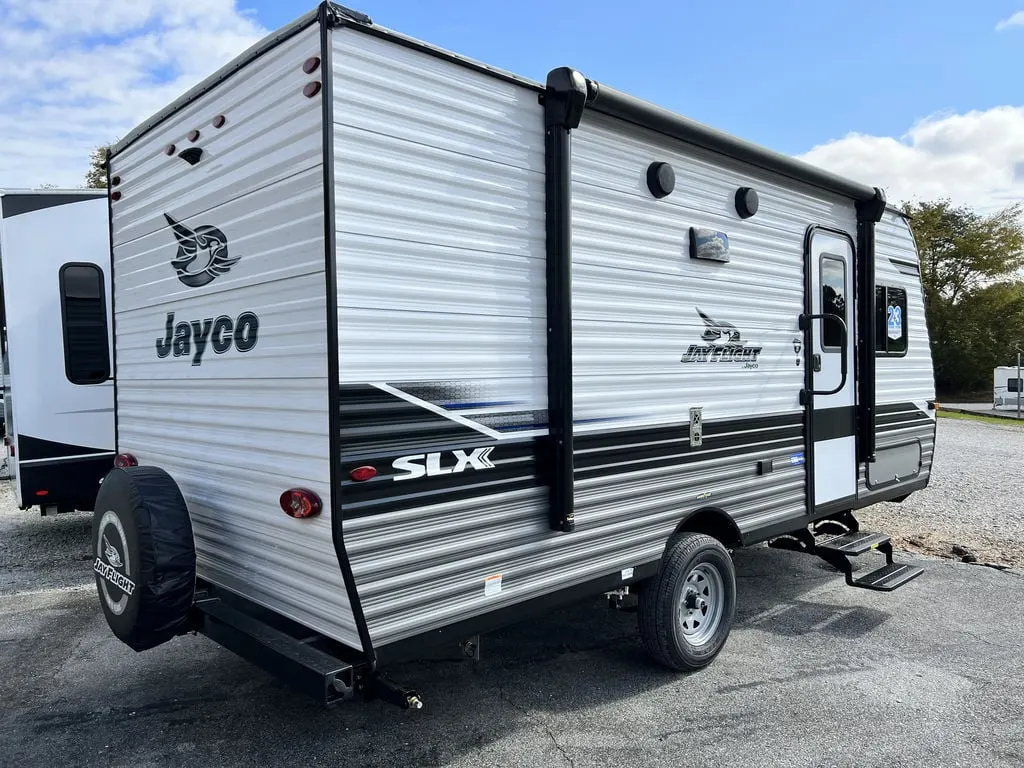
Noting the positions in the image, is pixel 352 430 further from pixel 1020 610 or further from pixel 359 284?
pixel 1020 610

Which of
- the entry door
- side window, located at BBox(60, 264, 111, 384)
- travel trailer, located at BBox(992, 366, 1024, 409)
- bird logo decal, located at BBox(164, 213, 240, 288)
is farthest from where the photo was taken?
travel trailer, located at BBox(992, 366, 1024, 409)

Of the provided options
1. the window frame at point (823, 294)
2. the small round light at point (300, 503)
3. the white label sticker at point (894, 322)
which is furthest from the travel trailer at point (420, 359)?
the white label sticker at point (894, 322)

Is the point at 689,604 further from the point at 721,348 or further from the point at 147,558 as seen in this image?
the point at 147,558

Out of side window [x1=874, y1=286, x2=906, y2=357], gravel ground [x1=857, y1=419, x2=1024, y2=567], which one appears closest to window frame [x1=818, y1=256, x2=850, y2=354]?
side window [x1=874, y1=286, x2=906, y2=357]

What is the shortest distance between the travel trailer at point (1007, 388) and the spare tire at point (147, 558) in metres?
24.5

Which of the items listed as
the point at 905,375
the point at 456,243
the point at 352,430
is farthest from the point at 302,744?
the point at 905,375

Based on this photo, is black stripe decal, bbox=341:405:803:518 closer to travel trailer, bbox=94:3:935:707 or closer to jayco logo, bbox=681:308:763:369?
travel trailer, bbox=94:3:935:707

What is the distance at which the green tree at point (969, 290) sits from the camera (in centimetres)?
3547

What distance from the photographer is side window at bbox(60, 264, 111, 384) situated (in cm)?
685

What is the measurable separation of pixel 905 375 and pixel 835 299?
1.27m

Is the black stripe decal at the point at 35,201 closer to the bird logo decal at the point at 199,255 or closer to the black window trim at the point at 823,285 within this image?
the bird logo decal at the point at 199,255

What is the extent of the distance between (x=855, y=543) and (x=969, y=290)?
38.0 meters

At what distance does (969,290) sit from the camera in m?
37.5

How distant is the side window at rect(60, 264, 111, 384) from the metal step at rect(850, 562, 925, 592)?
20.8 feet
